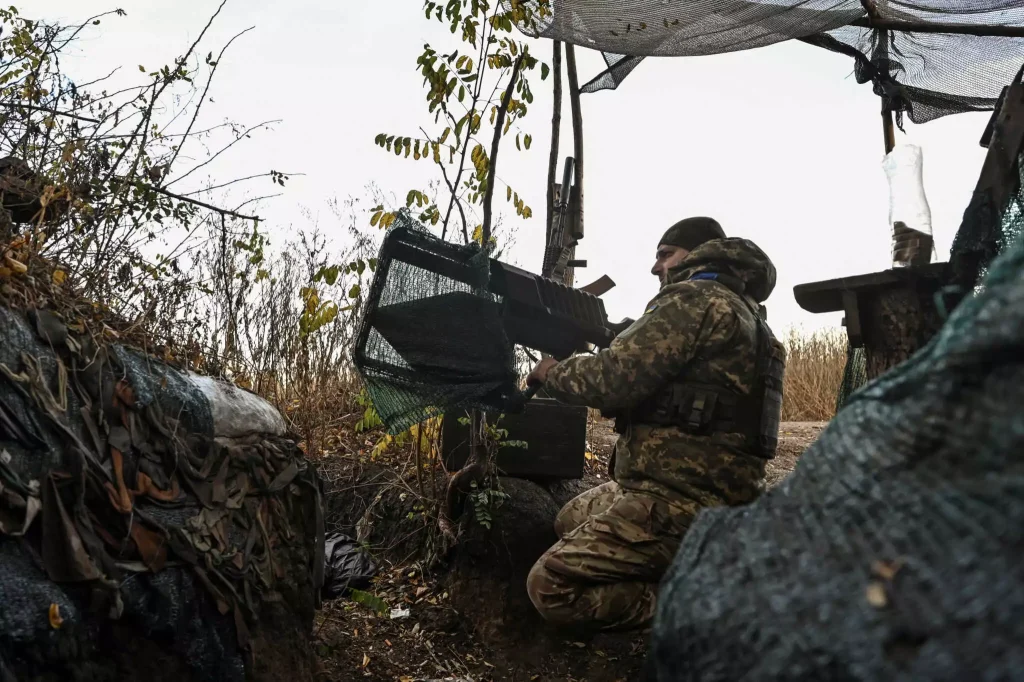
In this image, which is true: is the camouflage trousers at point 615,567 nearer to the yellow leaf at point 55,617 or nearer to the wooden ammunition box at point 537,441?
the wooden ammunition box at point 537,441

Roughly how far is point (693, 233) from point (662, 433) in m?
1.02

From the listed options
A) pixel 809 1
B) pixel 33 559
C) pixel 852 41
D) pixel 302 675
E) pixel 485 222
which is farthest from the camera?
pixel 852 41

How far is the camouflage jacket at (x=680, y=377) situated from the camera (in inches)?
117

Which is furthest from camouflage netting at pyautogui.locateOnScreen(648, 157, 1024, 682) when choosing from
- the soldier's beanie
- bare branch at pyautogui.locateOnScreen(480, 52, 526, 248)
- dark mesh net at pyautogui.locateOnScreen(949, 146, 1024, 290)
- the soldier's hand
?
bare branch at pyautogui.locateOnScreen(480, 52, 526, 248)

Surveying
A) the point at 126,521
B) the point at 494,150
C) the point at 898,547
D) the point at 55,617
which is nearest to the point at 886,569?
the point at 898,547

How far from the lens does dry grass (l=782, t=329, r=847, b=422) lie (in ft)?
35.0

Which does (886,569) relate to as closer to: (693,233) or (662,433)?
(662,433)

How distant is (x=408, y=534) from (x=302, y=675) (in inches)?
64.6

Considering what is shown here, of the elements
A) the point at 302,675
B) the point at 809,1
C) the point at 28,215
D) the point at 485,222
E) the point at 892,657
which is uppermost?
the point at 809,1

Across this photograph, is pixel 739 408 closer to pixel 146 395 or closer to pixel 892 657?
pixel 146 395

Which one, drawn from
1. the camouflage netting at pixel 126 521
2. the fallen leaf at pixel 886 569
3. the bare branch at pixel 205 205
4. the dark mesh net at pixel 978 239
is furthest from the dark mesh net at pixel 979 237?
the bare branch at pixel 205 205

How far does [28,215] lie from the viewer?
291 cm

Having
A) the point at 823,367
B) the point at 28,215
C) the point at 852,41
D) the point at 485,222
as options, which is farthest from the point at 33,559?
the point at 823,367

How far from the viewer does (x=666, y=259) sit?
3559 mm
